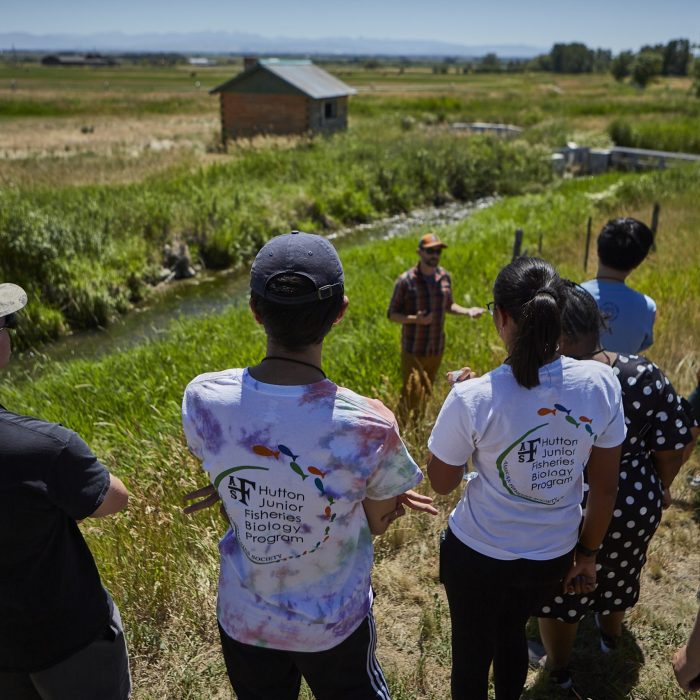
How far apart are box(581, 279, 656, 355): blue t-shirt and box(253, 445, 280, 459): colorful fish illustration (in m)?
2.16

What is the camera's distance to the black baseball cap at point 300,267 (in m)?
1.60

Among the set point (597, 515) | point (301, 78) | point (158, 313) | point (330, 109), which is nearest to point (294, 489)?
point (597, 515)

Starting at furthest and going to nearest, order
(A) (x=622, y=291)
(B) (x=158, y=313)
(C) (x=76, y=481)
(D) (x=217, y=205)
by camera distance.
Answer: (D) (x=217, y=205), (B) (x=158, y=313), (A) (x=622, y=291), (C) (x=76, y=481)

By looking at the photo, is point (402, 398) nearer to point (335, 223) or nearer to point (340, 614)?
point (340, 614)

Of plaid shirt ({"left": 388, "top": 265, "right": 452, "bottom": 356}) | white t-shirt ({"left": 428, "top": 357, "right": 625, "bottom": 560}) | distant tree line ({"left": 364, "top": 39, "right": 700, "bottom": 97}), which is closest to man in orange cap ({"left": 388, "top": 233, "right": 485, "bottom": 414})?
plaid shirt ({"left": 388, "top": 265, "right": 452, "bottom": 356})

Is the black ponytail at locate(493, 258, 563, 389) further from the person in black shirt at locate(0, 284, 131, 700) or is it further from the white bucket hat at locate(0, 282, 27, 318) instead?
the white bucket hat at locate(0, 282, 27, 318)

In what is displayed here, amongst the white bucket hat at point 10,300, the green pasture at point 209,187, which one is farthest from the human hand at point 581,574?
the green pasture at point 209,187

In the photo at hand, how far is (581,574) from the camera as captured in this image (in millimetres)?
2271

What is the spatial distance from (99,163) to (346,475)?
21541 mm

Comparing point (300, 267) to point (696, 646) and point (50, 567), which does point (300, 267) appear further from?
point (696, 646)

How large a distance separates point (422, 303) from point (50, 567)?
363 cm

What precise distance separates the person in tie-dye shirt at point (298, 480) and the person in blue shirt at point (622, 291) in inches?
75.5

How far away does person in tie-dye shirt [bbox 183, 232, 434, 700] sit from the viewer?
158cm

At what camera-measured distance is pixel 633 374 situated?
2338 mm
